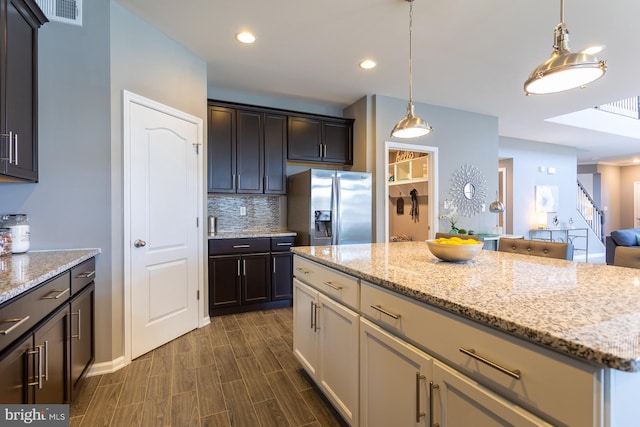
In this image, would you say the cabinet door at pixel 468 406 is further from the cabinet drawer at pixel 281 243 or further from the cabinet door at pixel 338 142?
the cabinet door at pixel 338 142

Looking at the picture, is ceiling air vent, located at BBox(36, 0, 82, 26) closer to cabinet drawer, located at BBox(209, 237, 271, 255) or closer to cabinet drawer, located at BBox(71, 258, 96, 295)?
cabinet drawer, located at BBox(71, 258, 96, 295)

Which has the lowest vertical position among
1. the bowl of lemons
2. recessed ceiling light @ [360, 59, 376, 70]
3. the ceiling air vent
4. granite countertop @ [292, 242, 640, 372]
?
granite countertop @ [292, 242, 640, 372]

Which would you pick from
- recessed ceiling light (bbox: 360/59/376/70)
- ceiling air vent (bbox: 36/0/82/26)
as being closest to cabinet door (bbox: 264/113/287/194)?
recessed ceiling light (bbox: 360/59/376/70)

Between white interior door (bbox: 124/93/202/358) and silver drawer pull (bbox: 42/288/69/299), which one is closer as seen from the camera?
silver drawer pull (bbox: 42/288/69/299)

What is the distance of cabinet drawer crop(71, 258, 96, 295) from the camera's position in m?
1.79

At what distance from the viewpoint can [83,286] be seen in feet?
6.38

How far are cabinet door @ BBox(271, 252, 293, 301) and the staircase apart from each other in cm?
903

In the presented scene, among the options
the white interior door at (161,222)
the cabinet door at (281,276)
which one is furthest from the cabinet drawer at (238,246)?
the white interior door at (161,222)

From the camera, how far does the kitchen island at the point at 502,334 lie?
649 millimetres

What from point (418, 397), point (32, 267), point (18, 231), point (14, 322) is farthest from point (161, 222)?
point (418, 397)

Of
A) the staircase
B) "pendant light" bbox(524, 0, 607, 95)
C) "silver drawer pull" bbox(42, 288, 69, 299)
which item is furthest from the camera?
the staircase

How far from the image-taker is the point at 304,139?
4137mm

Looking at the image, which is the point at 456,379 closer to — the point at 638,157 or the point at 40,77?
the point at 40,77

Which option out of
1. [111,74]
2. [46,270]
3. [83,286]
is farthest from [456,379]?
[111,74]
